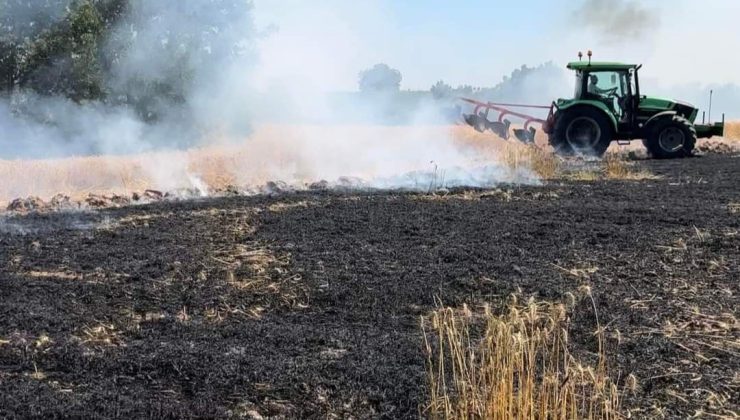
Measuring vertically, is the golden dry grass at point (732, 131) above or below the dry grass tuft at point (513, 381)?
above

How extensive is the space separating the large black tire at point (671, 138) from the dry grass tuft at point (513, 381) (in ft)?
45.1

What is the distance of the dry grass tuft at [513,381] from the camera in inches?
100

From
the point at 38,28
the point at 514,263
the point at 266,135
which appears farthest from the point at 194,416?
the point at 38,28

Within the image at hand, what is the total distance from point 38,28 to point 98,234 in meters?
11.1

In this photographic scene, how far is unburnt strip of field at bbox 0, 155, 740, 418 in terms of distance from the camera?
11.2 ft

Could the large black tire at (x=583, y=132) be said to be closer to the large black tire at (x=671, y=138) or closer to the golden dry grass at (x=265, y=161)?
the golden dry grass at (x=265, y=161)

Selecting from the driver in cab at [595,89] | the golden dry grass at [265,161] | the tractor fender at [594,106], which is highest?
the driver in cab at [595,89]

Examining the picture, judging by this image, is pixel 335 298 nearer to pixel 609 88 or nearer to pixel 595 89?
pixel 595 89

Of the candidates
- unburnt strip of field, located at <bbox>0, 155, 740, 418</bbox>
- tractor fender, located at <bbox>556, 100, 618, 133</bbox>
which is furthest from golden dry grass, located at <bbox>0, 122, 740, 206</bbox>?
unburnt strip of field, located at <bbox>0, 155, 740, 418</bbox>

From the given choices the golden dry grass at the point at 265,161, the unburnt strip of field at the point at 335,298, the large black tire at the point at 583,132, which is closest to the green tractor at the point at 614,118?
the large black tire at the point at 583,132

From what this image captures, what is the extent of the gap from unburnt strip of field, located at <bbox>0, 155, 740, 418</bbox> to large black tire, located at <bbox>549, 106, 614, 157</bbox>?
738 cm

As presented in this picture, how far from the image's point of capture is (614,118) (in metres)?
16.2

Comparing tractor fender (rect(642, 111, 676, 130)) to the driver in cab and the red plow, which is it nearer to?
the driver in cab

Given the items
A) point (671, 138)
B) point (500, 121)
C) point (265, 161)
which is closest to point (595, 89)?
point (671, 138)
